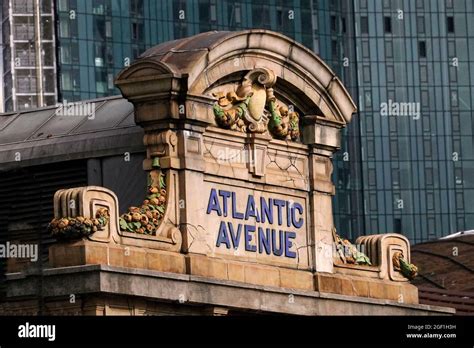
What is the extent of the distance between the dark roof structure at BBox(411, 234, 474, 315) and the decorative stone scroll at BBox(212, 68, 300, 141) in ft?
56.6

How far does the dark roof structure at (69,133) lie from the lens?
2090 inches

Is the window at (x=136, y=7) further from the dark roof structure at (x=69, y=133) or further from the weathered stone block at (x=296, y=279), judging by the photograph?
the weathered stone block at (x=296, y=279)

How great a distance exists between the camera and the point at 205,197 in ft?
170

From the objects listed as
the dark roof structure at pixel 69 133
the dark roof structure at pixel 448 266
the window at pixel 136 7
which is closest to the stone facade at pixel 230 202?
the dark roof structure at pixel 69 133

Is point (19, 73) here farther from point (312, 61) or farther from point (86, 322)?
point (86, 322)

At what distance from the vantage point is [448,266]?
255 ft

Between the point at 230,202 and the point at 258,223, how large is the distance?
111 cm

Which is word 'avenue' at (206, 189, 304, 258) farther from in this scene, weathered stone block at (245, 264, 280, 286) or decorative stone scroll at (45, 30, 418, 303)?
weathered stone block at (245, 264, 280, 286)

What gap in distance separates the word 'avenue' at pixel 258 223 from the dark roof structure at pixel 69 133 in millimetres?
2359

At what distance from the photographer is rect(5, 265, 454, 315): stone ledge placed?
156ft

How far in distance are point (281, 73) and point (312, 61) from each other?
3.33 feet

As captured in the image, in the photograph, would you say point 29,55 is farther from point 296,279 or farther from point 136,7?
point 296,279

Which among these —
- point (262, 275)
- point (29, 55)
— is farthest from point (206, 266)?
point (29, 55)

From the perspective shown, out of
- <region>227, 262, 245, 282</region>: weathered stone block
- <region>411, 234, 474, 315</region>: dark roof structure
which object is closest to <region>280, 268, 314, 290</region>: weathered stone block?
<region>227, 262, 245, 282</region>: weathered stone block
